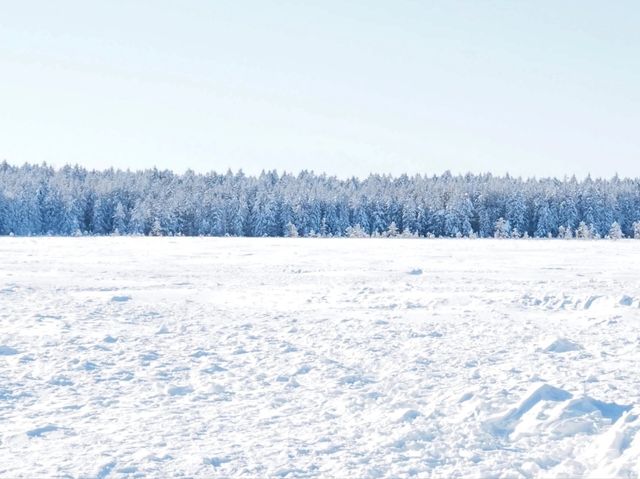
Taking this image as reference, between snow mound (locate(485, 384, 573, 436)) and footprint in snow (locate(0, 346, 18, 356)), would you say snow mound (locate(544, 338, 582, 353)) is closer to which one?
→ snow mound (locate(485, 384, 573, 436))

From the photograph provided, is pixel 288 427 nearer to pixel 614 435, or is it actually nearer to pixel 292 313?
pixel 614 435

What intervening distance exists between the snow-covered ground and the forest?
2800 inches

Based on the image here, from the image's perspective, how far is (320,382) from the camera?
29.3ft

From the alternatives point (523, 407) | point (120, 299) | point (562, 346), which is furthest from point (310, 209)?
point (523, 407)

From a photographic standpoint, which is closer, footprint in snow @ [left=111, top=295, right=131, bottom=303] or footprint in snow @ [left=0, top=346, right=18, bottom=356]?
footprint in snow @ [left=0, top=346, right=18, bottom=356]

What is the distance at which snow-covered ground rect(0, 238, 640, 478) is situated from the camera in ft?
20.3

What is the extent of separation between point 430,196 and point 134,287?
79644mm

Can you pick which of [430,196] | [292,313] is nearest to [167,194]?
[430,196]

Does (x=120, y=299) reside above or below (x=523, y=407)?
above

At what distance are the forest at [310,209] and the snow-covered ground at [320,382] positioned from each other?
71.1 m

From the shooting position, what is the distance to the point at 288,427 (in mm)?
7066

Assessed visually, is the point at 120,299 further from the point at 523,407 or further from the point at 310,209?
the point at 310,209

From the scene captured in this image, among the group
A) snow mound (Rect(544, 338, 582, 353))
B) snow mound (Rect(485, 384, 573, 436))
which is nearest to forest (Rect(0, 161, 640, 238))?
snow mound (Rect(544, 338, 582, 353))

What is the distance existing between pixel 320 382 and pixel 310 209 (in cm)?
8699
